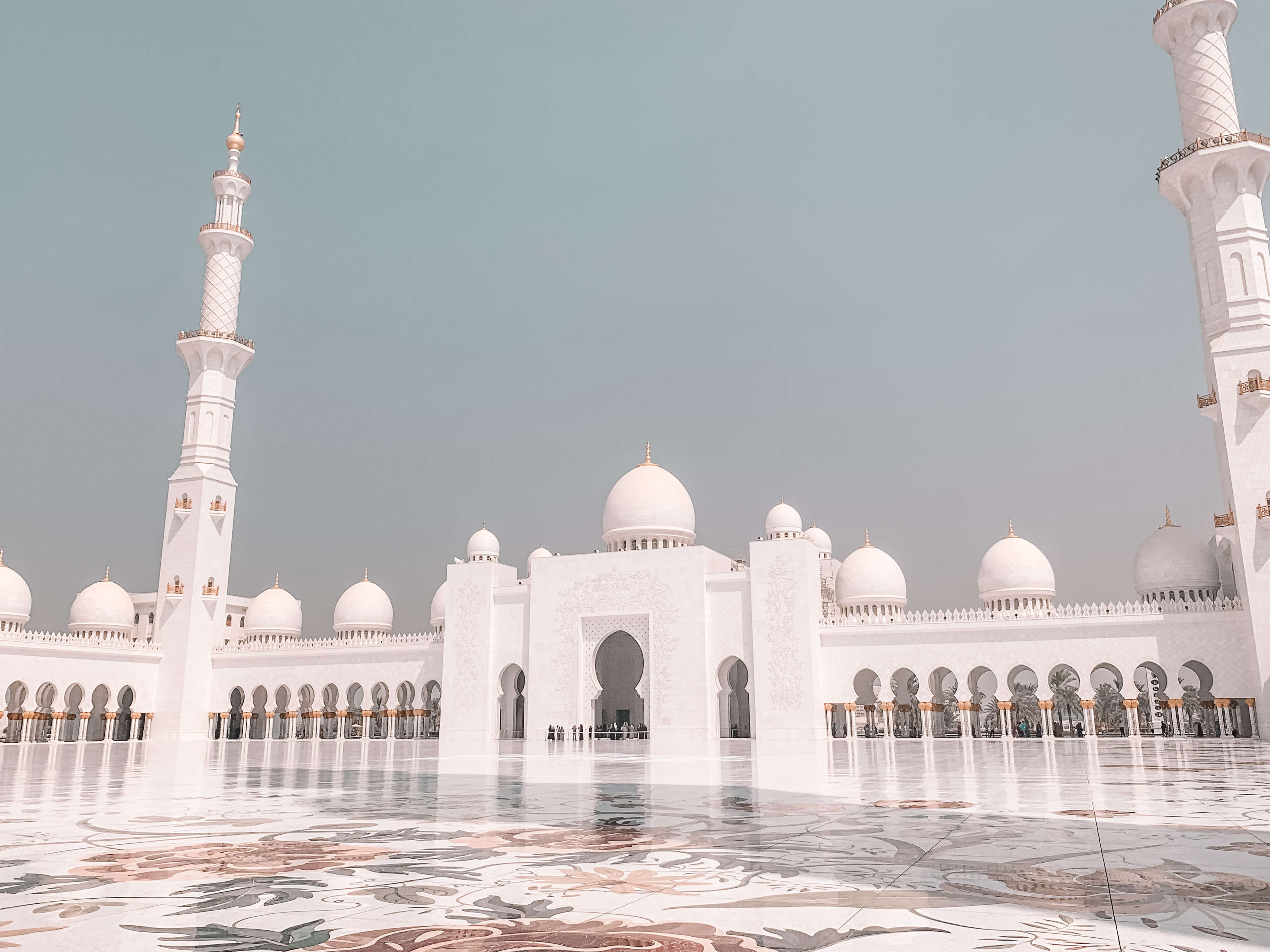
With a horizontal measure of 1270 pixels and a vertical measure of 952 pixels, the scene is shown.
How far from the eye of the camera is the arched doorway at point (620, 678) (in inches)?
1224

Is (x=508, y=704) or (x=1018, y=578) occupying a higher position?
(x=1018, y=578)

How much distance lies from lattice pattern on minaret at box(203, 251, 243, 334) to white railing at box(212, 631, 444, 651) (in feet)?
33.8

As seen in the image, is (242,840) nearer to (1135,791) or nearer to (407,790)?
(407,790)

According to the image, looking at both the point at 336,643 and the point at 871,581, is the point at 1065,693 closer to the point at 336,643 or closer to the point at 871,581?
the point at 871,581

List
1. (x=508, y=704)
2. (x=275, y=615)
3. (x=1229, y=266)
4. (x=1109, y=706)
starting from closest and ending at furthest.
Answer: (x=1229, y=266)
(x=508, y=704)
(x=275, y=615)
(x=1109, y=706)

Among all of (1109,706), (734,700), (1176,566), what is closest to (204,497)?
(734,700)

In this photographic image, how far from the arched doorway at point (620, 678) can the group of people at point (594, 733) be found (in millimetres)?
4756

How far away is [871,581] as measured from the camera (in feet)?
91.4

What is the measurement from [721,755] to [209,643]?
2138cm

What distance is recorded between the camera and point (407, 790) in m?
7.92

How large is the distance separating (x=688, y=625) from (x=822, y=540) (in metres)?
10.9

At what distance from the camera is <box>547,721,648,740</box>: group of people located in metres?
24.7

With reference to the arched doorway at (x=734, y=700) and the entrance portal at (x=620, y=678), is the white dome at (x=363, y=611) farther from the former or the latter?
the arched doorway at (x=734, y=700)

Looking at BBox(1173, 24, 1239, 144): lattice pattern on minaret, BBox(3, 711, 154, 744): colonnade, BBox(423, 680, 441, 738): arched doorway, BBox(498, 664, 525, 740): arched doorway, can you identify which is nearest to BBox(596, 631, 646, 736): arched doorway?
BBox(498, 664, 525, 740): arched doorway
